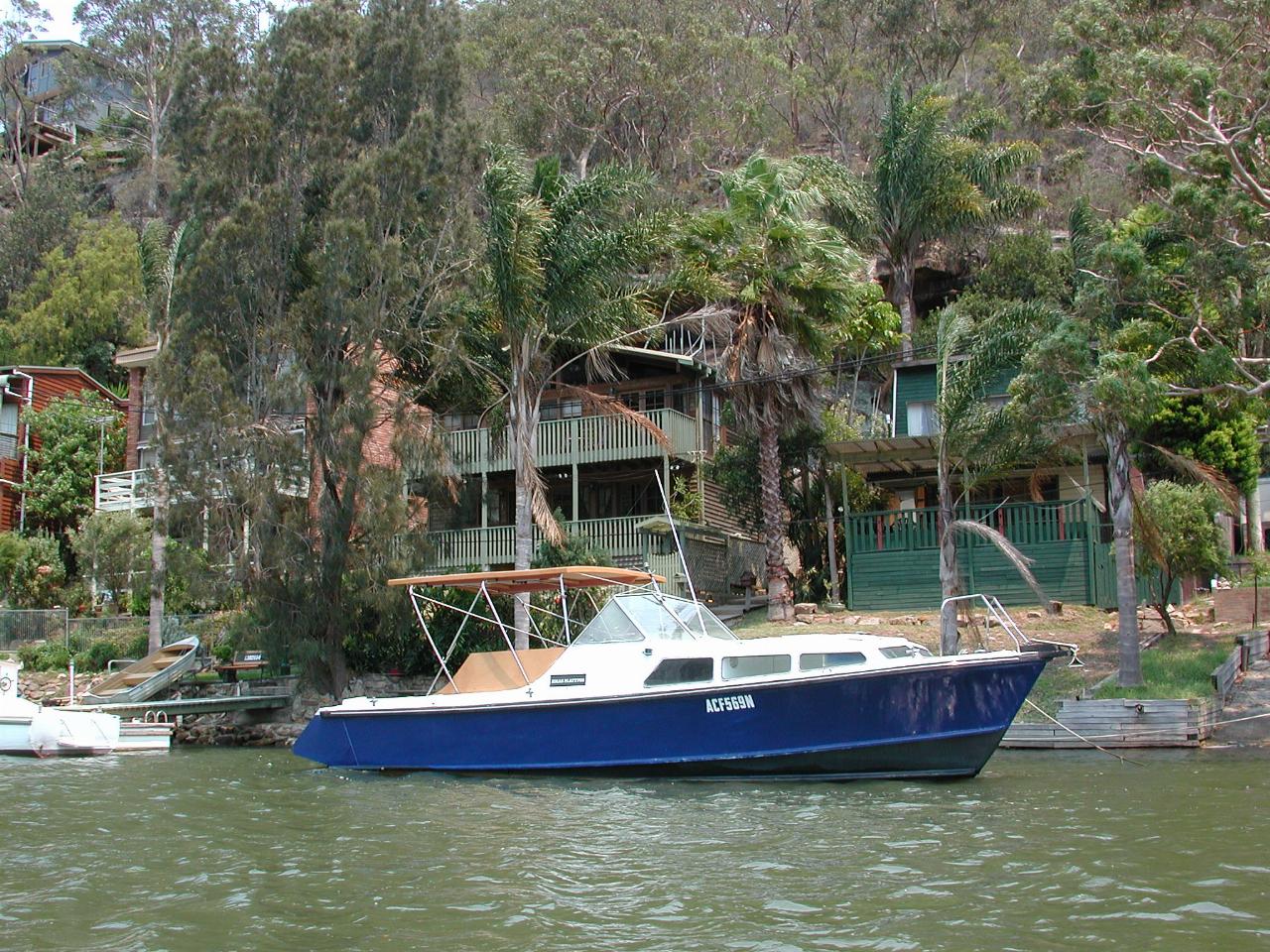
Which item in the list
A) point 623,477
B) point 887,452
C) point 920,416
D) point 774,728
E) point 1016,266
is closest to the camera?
point 774,728

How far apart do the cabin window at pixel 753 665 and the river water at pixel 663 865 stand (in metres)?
1.42

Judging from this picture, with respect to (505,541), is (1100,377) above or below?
above

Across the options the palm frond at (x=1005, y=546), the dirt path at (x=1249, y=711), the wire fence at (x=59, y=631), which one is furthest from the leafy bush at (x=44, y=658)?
the dirt path at (x=1249, y=711)

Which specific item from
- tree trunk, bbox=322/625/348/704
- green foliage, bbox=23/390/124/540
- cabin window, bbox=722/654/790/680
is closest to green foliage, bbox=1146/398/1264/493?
cabin window, bbox=722/654/790/680

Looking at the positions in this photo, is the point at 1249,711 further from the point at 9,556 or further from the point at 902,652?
the point at 9,556

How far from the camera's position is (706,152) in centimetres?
4609

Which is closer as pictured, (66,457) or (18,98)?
(66,457)

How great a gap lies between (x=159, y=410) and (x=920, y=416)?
697 inches

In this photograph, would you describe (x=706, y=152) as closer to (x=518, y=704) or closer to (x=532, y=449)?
(x=532, y=449)

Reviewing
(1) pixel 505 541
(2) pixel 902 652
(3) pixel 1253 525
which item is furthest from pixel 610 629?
(3) pixel 1253 525

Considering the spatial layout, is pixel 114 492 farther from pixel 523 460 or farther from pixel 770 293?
pixel 770 293

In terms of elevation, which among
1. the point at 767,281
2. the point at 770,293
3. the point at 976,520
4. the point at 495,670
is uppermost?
the point at 767,281

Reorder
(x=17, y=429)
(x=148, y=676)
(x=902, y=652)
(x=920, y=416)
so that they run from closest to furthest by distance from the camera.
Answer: (x=902, y=652) < (x=148, y=676) < (x=920, y=416) < (x=17, y=429)

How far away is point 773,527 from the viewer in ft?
90.7
